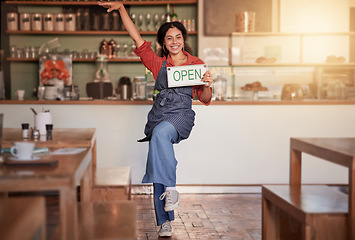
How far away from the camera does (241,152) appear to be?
166 inches

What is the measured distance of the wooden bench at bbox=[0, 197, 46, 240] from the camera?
101 centimetres

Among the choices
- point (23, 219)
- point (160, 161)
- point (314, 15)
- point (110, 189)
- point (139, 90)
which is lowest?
point (110, 189)

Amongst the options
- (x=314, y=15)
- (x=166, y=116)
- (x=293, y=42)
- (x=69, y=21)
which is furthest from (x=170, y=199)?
(x=314, y=15)

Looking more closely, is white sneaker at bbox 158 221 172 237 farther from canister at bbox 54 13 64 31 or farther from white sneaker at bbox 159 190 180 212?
canister at bbox 54 13 64 31

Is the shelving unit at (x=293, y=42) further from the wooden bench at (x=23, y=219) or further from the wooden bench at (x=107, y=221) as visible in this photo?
the wooden bench at (x=23, y=219)

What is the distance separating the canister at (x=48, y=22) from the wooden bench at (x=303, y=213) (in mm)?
4819

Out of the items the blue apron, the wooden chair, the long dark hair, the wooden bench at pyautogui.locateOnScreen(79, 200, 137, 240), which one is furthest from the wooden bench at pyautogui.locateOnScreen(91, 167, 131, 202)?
the long dark hair

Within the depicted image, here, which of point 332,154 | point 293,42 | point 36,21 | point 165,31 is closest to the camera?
point 332,154

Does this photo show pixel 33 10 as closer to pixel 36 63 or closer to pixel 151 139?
pixel 36 63

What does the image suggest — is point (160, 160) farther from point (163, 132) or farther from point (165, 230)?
point (165, 230)

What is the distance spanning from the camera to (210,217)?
132 inches

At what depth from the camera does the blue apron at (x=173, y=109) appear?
2.90 metres

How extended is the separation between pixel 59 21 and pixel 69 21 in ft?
0.44

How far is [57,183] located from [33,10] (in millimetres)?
5741
